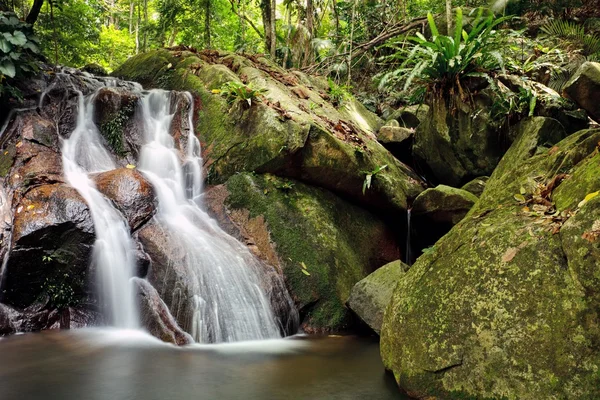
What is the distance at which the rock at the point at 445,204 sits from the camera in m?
6.53

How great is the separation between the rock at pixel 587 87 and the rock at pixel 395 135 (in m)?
3.88

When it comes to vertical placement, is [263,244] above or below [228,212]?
below

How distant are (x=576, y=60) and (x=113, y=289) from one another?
357 inches

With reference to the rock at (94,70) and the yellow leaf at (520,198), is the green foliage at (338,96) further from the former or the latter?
the yellow leaf at (520,198)

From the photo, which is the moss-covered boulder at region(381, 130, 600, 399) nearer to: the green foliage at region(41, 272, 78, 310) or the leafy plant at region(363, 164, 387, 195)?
the leafy plant at region(363, 164, 387, 195)

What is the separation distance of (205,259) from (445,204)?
3.75 metres

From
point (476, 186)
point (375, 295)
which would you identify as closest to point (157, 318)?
point (375, 295)

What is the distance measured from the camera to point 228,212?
272 inches

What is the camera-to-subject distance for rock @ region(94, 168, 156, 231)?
20.0 ft

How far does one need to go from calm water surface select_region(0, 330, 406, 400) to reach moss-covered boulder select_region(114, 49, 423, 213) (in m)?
3.02

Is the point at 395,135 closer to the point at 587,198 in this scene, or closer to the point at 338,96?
the point at 338,96

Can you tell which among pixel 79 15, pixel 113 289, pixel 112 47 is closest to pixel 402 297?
pixel 113 289

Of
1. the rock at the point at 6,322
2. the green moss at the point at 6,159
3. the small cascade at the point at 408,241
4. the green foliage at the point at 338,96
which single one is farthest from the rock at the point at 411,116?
the rock at the point at 6,322

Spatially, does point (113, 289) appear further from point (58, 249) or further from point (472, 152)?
point (472, 152)
